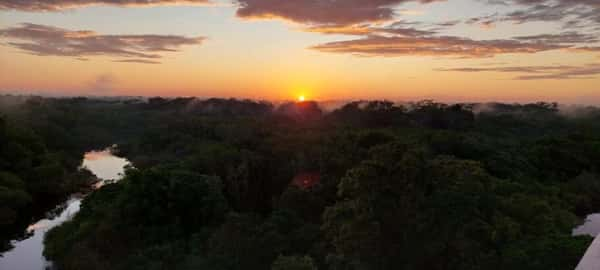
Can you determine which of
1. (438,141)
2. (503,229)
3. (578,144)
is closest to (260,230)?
(503,229)

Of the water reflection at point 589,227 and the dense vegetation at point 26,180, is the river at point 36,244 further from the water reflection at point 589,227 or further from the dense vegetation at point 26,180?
the water reflection at point 589,227

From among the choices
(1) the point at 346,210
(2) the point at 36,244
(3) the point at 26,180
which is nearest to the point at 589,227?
(1) the point at 346,210

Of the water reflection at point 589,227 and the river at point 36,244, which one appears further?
the water reflection at point 589,227

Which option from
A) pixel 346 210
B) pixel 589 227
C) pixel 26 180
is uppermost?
pixel 346 210

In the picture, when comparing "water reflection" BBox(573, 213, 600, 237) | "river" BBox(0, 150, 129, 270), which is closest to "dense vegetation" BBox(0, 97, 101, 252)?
"river" BBox(0, 150, 129, 270)

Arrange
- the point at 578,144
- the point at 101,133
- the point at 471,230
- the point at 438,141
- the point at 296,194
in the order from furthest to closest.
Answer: the point at 101,133 < the point at 578,144 < the point at 438,141 < the point at 296,194 < the point at 471,230

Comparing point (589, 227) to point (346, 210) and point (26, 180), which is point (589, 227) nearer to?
point (346, 210)

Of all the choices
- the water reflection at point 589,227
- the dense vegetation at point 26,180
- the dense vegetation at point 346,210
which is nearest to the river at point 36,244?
the dense vegetation at point 26,180

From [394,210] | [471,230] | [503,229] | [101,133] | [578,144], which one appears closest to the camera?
[394,210]

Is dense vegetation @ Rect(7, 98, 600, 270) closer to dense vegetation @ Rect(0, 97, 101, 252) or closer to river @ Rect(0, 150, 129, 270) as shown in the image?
river @ Rect(0, 150, 129, 270)

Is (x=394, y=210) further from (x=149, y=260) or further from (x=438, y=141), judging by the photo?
(x=438, y=141)

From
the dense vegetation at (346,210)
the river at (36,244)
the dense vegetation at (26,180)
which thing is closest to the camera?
the dense vegetation at (346,210)
